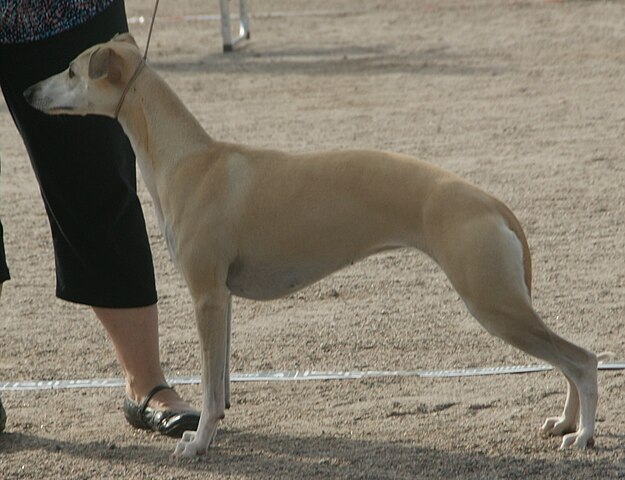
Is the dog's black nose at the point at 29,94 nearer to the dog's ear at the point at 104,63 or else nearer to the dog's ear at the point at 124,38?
the dog's ear at the point at 104,63

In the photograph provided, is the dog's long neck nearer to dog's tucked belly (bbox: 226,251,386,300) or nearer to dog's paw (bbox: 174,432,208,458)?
dog's tucked belly (bbox: 226,251,386,300)

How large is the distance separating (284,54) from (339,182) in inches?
419

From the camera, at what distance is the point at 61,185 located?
15.7 ft

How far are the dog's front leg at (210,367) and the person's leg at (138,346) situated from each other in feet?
1.42

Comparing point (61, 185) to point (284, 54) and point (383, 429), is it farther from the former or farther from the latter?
point (284, 54)

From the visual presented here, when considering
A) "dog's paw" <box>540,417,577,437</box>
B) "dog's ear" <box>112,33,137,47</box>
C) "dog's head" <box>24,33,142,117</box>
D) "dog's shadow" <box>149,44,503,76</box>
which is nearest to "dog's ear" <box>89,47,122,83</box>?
"dog's head" <box>24,33,142,117</box>

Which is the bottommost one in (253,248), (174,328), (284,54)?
(284,54)

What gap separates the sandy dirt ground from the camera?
4.50 m

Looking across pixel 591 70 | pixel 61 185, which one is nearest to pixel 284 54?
pixel 591 70

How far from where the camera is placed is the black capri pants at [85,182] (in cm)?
472

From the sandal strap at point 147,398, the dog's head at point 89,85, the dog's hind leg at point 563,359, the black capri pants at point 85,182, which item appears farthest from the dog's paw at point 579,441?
the dog's head at point 89,85

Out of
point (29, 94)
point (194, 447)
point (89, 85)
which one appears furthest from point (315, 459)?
point (29, 94)

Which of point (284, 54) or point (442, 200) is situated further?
point (284, 54)

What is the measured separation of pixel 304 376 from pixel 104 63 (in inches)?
62.8
